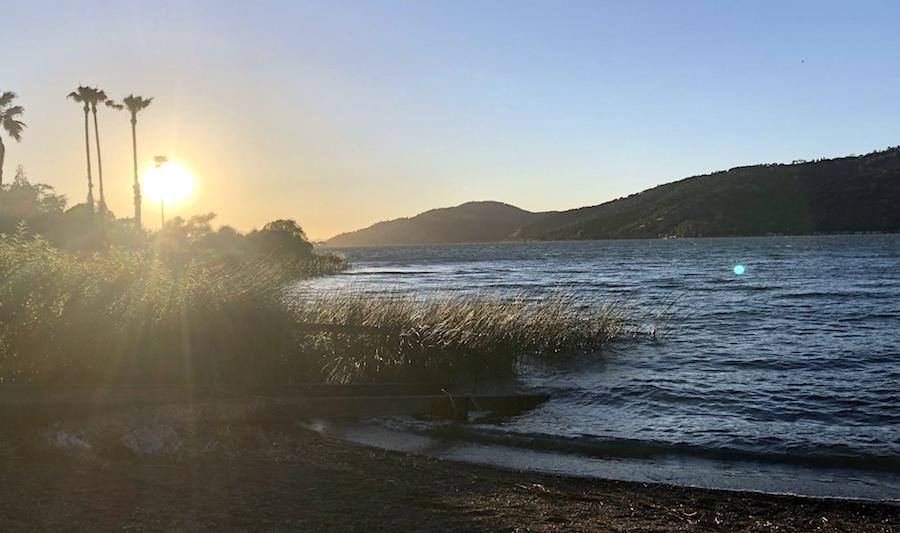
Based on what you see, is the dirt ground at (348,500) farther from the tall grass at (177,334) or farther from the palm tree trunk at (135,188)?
the palm tree trunk at (135,188)

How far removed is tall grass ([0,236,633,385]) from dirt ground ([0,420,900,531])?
3.43 meters

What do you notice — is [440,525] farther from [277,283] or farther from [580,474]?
[277,283]

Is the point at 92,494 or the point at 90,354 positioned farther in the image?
the point at 90,354

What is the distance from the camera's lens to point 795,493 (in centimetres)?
895

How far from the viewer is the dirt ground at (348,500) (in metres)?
6.72

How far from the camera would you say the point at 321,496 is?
25.2 ft

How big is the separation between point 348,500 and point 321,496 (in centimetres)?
30

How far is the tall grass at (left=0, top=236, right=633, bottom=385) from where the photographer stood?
39.1ft

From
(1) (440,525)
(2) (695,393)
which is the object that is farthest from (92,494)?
(2) (695,393)

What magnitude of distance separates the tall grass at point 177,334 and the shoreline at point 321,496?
2.28 metres

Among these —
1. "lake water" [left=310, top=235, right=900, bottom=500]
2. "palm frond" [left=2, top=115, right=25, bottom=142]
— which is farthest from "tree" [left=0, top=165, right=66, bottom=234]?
"lake water" [left=310, top=235, right=900, bottom=500]

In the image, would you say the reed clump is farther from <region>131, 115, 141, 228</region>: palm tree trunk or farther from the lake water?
<region>131, 115, 141, 228</region>: palm tree trunk

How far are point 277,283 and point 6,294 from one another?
5.99 metres

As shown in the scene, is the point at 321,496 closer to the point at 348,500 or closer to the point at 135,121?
the point at 348,500
